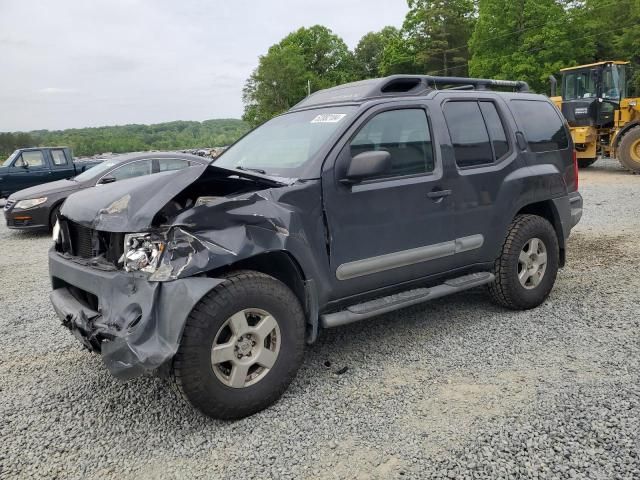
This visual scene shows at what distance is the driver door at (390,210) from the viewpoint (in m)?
3.29

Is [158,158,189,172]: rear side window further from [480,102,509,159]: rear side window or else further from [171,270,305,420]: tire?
[171,270,305,420]: tire

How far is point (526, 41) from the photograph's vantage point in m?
31.4

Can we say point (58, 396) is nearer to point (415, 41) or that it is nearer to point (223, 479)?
point (223, 479)

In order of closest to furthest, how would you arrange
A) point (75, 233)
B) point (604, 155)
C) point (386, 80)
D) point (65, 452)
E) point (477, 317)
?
point (65, 452) < point (75, 233) < point (386, 80) < point (477, 317) < point (604, 155)

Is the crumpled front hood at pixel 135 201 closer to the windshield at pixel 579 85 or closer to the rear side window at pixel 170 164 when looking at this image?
the rear side window at pixel 170 164

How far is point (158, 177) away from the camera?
314 cm

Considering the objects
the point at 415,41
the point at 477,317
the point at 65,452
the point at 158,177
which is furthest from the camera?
the point at 415,41

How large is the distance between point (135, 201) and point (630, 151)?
1518 centimetres

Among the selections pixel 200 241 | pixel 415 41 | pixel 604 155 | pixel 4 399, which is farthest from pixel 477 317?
pixel 415 41

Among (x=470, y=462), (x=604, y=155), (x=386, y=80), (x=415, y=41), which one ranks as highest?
(x=415, y=41)

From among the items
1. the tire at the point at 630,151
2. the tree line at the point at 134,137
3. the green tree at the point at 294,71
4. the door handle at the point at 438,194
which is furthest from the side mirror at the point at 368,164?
the green tree at the point at 294,71

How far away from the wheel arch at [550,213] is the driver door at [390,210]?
1.26 metres

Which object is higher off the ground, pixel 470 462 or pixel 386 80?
pixel 386 80

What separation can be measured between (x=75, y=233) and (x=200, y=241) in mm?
1211
